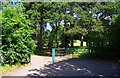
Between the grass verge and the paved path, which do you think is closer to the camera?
the grass verge

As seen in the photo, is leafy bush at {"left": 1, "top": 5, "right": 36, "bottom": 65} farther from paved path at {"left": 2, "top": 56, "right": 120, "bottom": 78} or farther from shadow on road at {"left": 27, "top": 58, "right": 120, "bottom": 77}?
shadow on road at {"left": 27, "top": 58, "right": 120, "bottom": 77}

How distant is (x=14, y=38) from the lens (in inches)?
312

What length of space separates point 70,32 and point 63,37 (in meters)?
2.76

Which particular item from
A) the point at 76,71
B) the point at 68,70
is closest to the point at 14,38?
the point at 68,70

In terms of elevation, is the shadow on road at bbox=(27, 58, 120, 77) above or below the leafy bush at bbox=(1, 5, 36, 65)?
below

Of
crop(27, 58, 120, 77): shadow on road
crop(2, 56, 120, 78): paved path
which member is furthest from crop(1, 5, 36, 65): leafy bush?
crop(27, 58, 120, 77): shadow on road

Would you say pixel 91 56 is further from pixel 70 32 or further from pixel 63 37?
pixel 63 37

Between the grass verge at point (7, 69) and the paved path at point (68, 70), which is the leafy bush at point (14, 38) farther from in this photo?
the paved path at point (68, 70)

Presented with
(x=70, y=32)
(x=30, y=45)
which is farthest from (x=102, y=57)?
(x=30, y=45)

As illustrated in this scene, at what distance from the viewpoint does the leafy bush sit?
7.67m

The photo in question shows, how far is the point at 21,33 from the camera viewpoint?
323 inches

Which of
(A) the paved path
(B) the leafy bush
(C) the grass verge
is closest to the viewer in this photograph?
(C) the grass verge

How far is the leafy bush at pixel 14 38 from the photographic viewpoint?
7.67 metres

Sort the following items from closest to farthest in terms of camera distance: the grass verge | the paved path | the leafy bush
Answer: the grass verge, the paved path, the leafy bush
